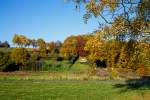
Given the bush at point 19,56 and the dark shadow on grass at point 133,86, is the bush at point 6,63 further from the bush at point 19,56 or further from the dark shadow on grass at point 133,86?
the dark shadow on grass at point 133,86

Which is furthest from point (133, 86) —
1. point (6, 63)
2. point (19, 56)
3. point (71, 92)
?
point (19, 56)

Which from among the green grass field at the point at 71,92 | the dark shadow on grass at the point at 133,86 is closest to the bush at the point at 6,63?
the green grass field at the point at 71,92

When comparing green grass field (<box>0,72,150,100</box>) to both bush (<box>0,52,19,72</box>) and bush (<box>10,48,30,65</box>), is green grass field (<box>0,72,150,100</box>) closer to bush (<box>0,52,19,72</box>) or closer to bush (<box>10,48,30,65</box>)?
bush (<box>0,52,19,72</box>)

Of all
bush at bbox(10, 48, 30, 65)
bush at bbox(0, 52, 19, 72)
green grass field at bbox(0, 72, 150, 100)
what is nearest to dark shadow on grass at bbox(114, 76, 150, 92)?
green grass field at bbox(0, 72, 150, 100)

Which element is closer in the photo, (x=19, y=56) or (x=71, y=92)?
(x=71, y=92)

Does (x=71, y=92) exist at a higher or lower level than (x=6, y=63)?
lower

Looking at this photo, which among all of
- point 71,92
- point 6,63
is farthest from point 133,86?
point 6,63

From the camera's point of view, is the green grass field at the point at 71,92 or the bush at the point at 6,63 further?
the bush at the point at 6,63

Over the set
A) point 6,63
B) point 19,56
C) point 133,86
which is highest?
point 19,56

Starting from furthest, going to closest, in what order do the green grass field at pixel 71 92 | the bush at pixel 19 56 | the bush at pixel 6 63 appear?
1. the bush at pixel 19 56
2. the bush at pixel 6 63
3. the green grass field at pixel 71 92

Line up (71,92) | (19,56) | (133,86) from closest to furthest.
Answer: (71,92) → (133,86) → (19,56)

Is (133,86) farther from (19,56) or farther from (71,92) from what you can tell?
(19,56)

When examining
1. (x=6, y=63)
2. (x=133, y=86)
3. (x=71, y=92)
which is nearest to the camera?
(x=71, y=92)

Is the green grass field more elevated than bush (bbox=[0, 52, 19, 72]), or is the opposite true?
bush (bbox=[0, 52, 19, 72])
